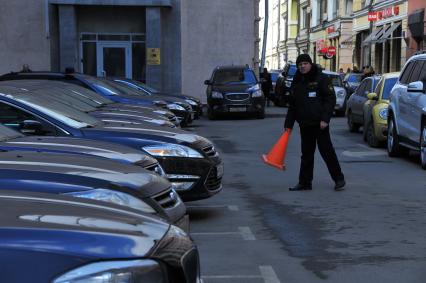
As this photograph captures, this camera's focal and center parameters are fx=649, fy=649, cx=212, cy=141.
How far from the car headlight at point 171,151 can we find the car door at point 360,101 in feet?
32.0

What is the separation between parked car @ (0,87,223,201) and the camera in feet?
22.1

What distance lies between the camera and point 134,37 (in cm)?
2667

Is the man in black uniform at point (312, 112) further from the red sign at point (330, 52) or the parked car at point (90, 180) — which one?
the red sign at point (330, 52)

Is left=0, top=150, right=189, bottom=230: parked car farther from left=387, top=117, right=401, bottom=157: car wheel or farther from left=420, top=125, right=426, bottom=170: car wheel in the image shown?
left=387, top=117, right=401, bottom=157: car wheel

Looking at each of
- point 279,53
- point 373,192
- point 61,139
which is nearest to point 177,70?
point 373,192

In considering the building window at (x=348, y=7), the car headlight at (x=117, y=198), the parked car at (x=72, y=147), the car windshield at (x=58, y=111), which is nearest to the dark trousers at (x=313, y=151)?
the car windshield at (x=58, y=111)

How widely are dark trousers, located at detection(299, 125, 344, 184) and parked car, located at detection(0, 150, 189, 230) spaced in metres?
4.36

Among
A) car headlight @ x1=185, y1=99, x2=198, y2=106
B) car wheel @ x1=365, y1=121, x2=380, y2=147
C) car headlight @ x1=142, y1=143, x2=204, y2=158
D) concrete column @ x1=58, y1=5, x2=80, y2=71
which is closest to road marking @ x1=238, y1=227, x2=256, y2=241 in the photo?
car headlight @ x1=142, y1=143, x2=204, y2=158

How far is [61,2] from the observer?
82.3ft

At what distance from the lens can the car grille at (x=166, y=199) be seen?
4566mm

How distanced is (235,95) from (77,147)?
16.8 metres

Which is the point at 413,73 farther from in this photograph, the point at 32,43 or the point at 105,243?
the point at 32,43

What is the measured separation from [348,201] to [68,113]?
364 cm

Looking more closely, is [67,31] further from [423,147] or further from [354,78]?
[423,147]
